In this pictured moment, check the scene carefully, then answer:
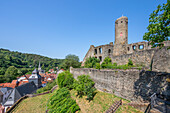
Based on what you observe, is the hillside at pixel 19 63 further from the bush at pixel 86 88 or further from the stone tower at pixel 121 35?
the stone tower at pixel 121 35

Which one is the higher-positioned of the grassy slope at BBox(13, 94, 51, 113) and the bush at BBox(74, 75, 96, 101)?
the bush at BBox(74, 75, 96, 101)

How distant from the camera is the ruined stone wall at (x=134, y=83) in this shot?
6696 mm

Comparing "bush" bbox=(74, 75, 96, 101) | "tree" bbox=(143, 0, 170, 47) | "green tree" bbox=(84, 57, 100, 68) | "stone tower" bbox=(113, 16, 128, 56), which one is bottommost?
"bush" bbox=(74, 75, 96, 101)

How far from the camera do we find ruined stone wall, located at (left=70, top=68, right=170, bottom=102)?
6696 millimetres

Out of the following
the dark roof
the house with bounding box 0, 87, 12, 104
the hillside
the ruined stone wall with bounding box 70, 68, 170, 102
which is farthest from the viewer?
the hillside

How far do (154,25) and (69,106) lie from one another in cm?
1239

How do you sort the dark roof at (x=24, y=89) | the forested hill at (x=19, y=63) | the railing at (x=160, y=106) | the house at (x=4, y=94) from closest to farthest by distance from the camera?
the railing at (x=160, y=106), the house at (x=4, y=94), the dark roof at (x=24, y=89), the forested hill at (x=19, y=63)

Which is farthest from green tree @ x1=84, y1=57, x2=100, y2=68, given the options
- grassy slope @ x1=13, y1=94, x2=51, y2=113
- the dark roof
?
the dark roof

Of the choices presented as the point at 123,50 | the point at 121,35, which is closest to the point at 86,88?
the point at 123,50

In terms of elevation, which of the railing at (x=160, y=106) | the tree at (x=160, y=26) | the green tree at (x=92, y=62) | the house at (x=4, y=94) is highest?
the tree at (x=160, y=26)

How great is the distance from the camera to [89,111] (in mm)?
9602

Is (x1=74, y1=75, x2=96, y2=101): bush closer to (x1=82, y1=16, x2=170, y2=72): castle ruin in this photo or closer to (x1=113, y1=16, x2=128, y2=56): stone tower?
(x1=82, y1=16, x2=170, y2=72): castle ruin

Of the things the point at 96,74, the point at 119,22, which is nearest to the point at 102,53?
the point at 119,22

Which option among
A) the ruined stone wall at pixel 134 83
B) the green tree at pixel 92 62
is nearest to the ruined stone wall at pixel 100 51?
the green tree at pixel 92 62
